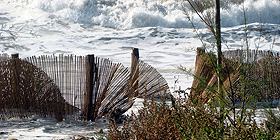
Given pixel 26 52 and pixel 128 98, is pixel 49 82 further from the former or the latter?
pixel 26 52

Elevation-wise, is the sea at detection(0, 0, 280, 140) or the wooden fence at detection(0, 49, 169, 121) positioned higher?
the sea at detection(0, 0, 280, 140)

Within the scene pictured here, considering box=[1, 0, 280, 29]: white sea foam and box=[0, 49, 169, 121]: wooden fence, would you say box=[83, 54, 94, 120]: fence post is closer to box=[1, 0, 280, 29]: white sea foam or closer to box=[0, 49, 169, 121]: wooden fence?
box=[0, 49, 169, 121]: wooden fence

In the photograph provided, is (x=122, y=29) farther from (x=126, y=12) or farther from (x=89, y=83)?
(x=89, y=83)

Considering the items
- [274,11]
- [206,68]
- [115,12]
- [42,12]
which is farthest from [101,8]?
[206,68]

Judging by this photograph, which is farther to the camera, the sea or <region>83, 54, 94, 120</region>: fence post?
the sea

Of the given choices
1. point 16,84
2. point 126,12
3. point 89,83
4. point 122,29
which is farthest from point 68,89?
point 126,12

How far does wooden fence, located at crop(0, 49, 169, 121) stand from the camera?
4.86 meters

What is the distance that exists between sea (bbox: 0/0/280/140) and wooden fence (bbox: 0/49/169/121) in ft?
17.6

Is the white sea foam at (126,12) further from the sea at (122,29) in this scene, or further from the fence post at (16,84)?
the fence post at (16,84)

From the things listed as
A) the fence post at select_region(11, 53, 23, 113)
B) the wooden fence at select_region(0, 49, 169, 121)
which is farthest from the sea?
the fence post at select_region(11, 53, 23, 113)

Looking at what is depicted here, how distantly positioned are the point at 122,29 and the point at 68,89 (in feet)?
56.3

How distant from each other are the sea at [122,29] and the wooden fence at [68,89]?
537 cm

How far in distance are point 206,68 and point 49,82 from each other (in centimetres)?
276

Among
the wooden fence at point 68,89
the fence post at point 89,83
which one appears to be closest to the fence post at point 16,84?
the wooden fence at point 68,89
